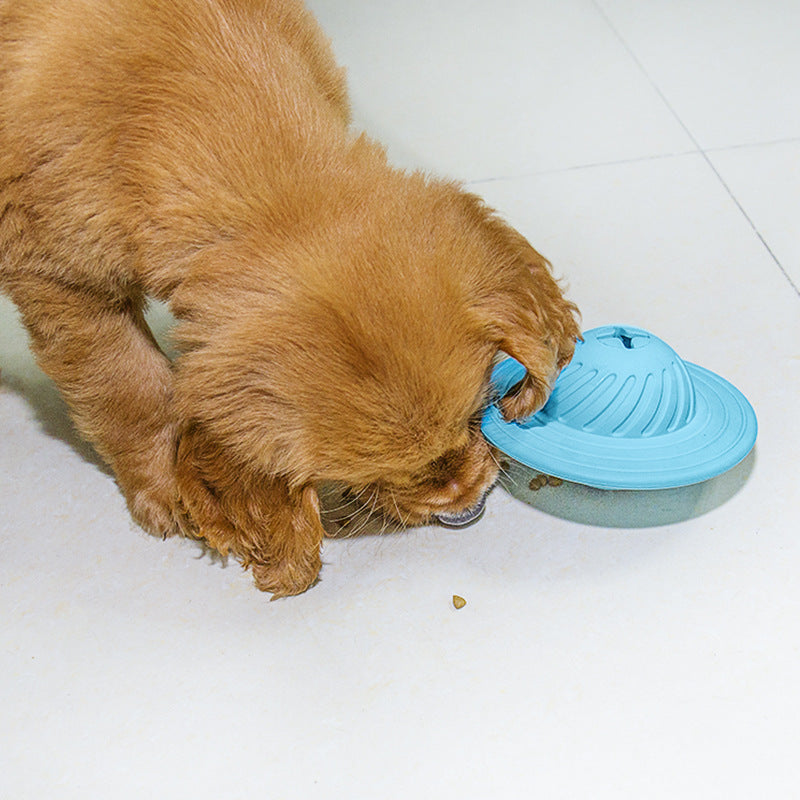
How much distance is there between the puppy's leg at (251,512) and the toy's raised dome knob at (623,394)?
2.09 ft

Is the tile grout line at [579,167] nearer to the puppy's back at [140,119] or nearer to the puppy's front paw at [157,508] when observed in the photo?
the puppy's back at [140,119]

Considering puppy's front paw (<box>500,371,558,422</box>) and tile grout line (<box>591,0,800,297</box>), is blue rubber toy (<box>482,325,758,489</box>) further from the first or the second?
tile grout line (<box>591,0,800,297</box>)

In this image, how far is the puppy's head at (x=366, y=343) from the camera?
1.48 m

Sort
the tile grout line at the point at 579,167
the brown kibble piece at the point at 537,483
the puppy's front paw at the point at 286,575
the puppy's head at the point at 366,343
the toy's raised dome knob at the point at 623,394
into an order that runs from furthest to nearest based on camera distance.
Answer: the tile grout line at the point at 579,167 < the brown kibble piece at the point at 537,483 < the toy's raised dome knob at the point at 623,394 < the puppy's front paw at the point at 286,575 < the puppy's head at the point at 366,343

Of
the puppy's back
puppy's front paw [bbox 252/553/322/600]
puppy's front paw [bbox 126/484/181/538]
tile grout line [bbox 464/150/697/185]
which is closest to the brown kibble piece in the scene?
puppy's front paw [bbox 252/553/322/600]

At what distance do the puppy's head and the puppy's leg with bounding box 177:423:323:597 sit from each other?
0.08m

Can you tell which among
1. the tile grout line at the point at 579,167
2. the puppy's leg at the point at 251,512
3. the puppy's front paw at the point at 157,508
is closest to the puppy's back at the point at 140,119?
the puppy's leg at the point at 251,512

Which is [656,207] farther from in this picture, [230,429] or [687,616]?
[230,429]

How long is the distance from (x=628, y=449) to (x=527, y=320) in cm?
53

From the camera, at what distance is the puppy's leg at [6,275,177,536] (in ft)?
6.28

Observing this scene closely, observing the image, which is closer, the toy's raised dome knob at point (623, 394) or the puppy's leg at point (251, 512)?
the puppy's leg at point (251, 512)

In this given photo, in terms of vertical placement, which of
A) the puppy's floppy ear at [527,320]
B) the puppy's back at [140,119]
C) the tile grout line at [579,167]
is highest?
the puppy's back at [140,119]

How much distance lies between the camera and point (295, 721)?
1.88 m

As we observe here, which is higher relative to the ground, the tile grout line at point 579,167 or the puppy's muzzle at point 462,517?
the puppy's muzzle at point 462,517
